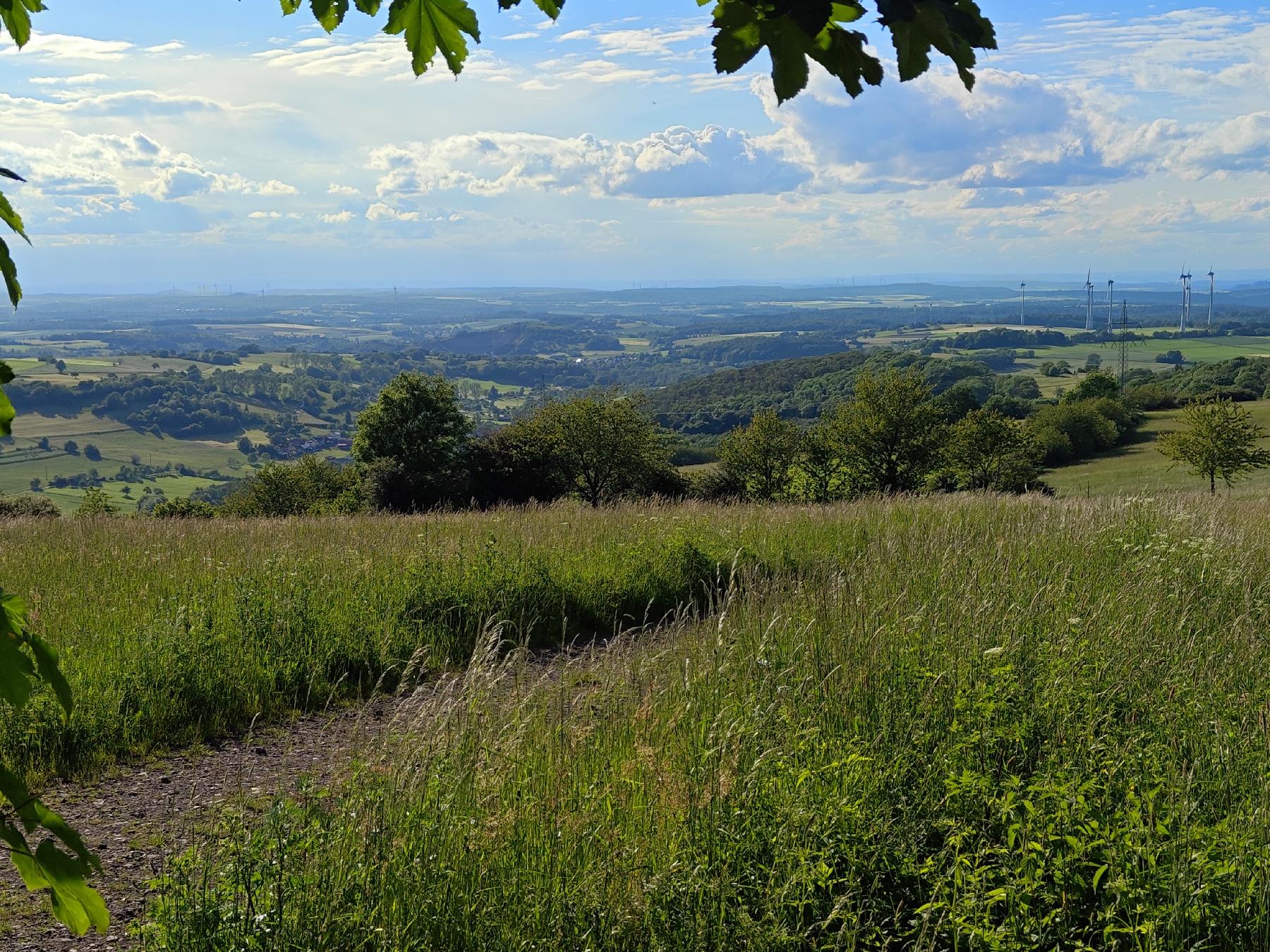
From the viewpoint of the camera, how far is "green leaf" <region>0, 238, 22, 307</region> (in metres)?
1.31

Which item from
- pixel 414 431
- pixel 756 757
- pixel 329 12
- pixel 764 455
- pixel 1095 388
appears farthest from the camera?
pixel 1095 388

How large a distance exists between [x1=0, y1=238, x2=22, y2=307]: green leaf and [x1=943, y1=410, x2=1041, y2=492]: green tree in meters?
53.8

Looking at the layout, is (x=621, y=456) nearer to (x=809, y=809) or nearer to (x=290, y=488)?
(x=290, y=488)

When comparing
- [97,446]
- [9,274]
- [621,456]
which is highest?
[9,274]

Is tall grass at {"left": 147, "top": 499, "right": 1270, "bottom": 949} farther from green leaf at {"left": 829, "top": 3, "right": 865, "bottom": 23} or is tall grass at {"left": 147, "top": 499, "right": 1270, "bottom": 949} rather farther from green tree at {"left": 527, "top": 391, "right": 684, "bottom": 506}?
green tree at {"left": 527, "top": 391, "right": 684, "bottom": 506}

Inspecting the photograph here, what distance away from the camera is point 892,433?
51906 millimetres

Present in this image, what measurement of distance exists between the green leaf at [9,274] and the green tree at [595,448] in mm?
42121

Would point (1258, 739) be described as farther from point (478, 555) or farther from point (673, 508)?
point (673, 508)

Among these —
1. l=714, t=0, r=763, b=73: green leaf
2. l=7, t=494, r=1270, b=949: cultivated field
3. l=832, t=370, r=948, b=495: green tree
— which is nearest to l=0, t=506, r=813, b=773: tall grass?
l=7, t=494, r=1270, b=949: cultivated field

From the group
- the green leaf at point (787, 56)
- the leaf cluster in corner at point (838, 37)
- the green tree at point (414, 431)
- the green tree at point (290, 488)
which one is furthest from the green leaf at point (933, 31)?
the green tree at point (290, 488)

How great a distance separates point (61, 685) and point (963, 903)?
9.13 ft

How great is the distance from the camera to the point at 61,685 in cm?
135

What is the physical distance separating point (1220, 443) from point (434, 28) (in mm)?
45747

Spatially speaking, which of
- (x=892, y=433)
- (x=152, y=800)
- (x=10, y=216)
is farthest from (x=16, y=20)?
→ (x=892, y=433)
